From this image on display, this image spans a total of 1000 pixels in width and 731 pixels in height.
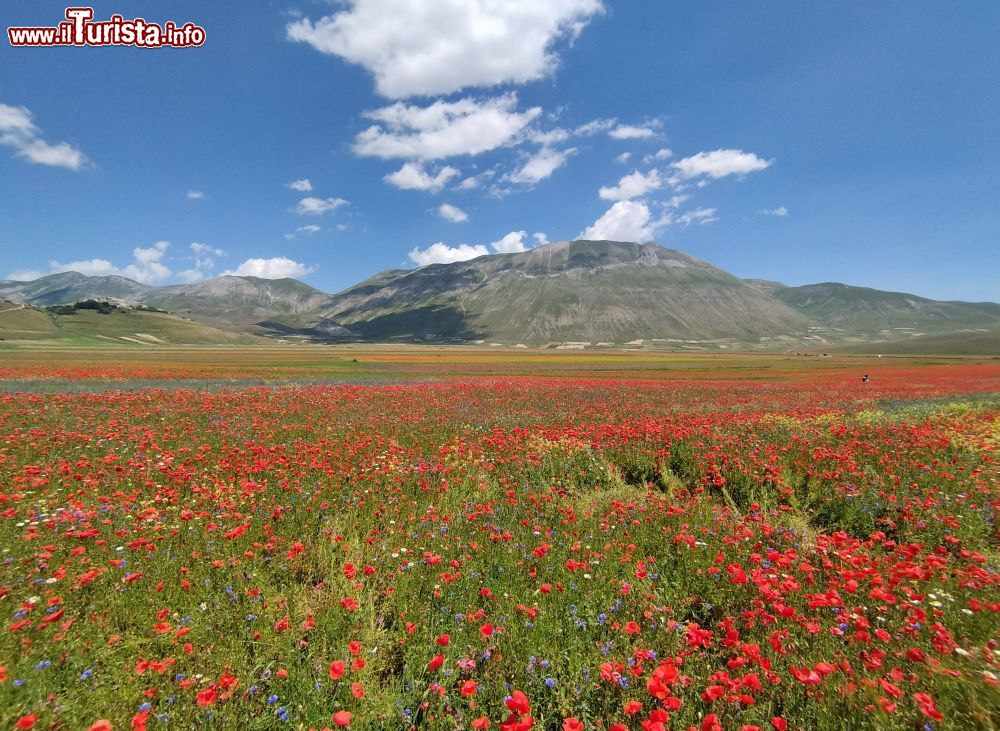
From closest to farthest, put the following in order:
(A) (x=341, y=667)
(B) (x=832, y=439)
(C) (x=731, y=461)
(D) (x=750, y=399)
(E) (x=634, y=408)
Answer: (A) (x=341, y=667) < (C) (x=731, y=461) < (B) (x=832, y=439) < (E) (x=634, y=408) < (D) (x=750, y=399)

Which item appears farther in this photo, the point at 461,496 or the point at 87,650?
→ the point at 461,496

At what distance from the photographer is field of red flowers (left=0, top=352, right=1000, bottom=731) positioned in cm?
304

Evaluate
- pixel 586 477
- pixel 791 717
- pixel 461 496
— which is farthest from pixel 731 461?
pixel 791 717

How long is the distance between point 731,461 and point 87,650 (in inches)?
403

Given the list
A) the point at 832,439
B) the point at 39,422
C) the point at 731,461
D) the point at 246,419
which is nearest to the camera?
the point at 731,461

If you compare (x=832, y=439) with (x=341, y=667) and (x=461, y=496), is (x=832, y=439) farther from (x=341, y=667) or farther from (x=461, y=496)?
(x=341, y=667)

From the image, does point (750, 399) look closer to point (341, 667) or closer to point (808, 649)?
point (808, 649)

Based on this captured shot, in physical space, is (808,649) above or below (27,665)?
below

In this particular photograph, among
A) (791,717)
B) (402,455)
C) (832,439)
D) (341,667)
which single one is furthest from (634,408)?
(341,667)

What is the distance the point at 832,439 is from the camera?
11328mm

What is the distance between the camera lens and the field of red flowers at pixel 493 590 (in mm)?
3043

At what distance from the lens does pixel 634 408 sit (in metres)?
19.1

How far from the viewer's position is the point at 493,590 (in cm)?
458

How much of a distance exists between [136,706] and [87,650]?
948 millimetres
